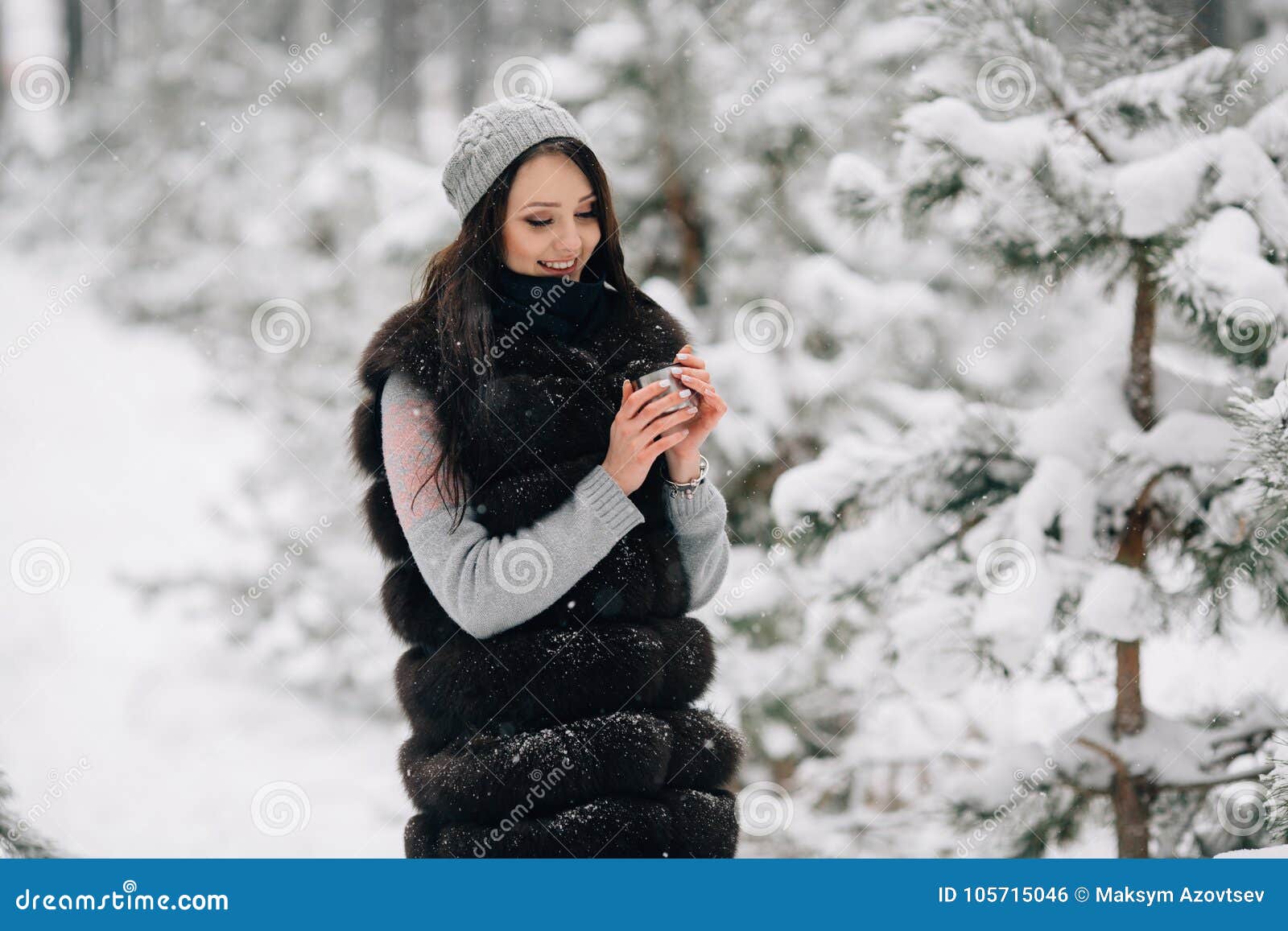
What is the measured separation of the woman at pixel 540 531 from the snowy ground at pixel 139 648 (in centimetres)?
405

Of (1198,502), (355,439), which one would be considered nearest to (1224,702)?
(1198,502)

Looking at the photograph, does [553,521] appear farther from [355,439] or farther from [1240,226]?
[1240,226]

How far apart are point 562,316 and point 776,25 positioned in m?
2.97

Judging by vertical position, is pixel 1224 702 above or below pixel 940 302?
below

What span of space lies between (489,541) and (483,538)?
0.02 m

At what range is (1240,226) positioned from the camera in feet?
8.91

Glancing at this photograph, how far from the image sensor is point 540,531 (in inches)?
72.7

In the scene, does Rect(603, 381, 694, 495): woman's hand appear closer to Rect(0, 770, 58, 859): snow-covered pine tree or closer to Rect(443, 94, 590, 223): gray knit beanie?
Rect(443, 94, 590, 223): gray knit beanie

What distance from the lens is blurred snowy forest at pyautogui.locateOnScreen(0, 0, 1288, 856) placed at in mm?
2994

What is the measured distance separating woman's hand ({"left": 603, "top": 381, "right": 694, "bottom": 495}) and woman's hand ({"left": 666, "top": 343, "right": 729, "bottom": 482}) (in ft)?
0.11

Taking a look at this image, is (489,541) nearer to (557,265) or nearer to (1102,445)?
(557,265)

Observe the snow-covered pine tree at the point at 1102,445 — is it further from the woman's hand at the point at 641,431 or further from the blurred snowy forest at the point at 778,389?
the woman's hand at the point at 641,431

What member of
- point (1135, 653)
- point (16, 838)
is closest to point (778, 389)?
point (1135, 653)
